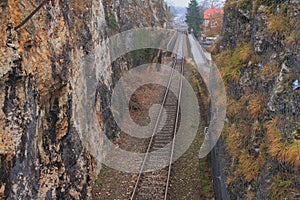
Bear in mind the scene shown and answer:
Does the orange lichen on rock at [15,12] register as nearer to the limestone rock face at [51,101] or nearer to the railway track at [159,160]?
the limestone rock face at [51,101]

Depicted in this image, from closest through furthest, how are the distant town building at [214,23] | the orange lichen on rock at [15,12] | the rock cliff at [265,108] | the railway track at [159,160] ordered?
the rock cliff at [265,108]
the orange lichen on rock at [15,12]
the railway track at [159,160]
the distant town building at [214,23]

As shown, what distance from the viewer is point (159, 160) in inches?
469

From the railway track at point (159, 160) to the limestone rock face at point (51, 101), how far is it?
171cm

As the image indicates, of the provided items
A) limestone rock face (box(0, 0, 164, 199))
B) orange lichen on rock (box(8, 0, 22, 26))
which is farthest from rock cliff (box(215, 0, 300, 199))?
orange lichen on rock (box(8, 0, 22, 26))

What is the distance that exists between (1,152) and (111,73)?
988cm

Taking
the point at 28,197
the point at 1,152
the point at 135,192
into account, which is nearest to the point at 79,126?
the point at 135,192

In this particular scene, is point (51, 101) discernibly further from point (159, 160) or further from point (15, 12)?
point (159, 160)

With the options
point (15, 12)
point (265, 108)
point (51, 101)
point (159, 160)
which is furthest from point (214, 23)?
point (15, 12)

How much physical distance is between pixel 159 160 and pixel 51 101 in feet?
17.7

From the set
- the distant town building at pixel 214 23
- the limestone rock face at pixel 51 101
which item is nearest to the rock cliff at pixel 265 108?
the limestone rock face at pixel 51 101

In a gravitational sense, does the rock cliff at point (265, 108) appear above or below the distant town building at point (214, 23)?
below

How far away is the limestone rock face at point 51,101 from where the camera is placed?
5855 millimetres

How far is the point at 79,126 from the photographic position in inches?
382

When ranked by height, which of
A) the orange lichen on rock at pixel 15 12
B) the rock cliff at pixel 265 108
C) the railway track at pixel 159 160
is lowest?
the railway track at pixel 159 160
